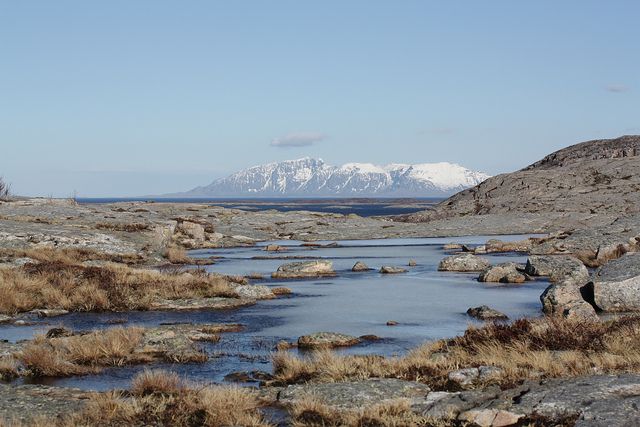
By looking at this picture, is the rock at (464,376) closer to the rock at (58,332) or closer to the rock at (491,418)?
the rock at (491,418)

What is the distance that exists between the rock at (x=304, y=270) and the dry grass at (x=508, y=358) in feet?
75.2

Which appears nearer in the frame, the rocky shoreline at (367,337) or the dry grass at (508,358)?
the rocky shoreline at (367,337)

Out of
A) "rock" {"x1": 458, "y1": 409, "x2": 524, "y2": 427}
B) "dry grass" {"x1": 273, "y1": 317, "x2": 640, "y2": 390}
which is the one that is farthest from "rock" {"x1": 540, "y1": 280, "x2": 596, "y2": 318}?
"rock" {"x1": 458, "y1": 409, "x2": 524, "y2": 427}

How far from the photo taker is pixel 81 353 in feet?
60.3

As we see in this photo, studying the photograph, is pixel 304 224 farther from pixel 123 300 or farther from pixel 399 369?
pixel 399 369

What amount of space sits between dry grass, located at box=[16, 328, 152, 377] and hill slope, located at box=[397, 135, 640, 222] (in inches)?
2707

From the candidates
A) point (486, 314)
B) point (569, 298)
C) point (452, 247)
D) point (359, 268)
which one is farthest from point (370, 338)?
point (452, 247)

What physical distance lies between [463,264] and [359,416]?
32.3 m

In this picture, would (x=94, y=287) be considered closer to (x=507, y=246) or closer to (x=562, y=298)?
(x=562, y=298)

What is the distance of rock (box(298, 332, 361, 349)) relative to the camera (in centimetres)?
2081

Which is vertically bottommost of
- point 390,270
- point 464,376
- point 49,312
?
point 49,312

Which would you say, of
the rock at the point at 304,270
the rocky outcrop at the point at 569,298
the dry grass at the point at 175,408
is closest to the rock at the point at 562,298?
the rocky outcrop at the point at 569,298

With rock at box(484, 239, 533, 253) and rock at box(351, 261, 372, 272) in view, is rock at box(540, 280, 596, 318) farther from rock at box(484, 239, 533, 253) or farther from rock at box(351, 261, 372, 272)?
rock at box(484, 239, 533, 253)

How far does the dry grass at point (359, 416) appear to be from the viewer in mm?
12117
